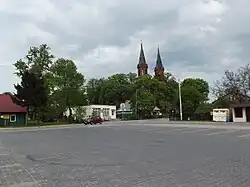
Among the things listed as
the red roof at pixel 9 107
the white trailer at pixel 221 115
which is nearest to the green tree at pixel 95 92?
the red roof at pixel 9 107

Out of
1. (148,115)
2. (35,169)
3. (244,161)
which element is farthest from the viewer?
(148,115)

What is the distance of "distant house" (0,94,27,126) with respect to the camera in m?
64.8

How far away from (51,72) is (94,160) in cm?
6319

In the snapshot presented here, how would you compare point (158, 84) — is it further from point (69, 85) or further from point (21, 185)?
point (21, 185)

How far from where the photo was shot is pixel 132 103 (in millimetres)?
102562

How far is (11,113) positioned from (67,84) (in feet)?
39.1

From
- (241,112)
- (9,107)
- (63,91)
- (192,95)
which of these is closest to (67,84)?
(63,91)

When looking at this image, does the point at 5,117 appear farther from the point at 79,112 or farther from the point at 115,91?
the point at 115,91

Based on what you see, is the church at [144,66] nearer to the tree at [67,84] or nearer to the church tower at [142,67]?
the church tower at [142,67]

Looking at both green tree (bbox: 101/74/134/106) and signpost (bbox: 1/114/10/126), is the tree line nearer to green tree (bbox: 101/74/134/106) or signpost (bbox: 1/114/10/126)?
signpost (bbox: 1/114/10/126)

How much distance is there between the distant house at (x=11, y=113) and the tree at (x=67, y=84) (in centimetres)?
726

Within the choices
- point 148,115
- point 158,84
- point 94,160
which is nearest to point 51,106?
point 148,115

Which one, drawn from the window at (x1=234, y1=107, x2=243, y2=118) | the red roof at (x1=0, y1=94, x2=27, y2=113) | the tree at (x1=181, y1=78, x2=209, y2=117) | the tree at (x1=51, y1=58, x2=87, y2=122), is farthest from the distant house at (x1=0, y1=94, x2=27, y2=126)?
the window at (x1=234, y1=107, x2=243, y2=118)

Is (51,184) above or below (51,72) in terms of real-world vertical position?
below
